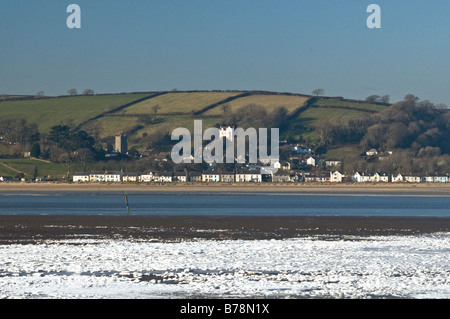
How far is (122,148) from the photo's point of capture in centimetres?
17950

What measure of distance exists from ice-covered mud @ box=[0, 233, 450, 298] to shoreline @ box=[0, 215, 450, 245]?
81.0 inches

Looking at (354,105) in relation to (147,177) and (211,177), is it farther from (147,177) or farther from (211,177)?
(147,177)

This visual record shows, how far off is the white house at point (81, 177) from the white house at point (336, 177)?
46717mm

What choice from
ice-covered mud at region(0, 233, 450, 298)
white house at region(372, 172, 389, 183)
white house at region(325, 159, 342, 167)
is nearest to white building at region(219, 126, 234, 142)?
white house at region(325, 159, 342, 167)

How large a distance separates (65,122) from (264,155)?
53400mm

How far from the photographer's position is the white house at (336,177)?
5635 inches

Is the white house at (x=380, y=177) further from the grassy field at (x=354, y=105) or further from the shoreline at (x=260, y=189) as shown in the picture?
the grassy field at (x=354, y=105)

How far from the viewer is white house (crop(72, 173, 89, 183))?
139375mm

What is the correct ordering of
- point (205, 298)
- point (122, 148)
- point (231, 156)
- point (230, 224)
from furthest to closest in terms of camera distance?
point (122, 148)
point (231, 156)
point (230, 224)
point (205, 298)

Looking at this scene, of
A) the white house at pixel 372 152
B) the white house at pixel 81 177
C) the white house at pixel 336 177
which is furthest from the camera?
the white house at pixel 372 152

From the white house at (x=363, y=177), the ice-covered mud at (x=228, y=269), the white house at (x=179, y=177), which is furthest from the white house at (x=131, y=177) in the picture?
the ice-covered mud at (x=228, y=269)

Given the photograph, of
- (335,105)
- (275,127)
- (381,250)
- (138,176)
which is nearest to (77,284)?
(381,250)

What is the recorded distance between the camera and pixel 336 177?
5684 inches
